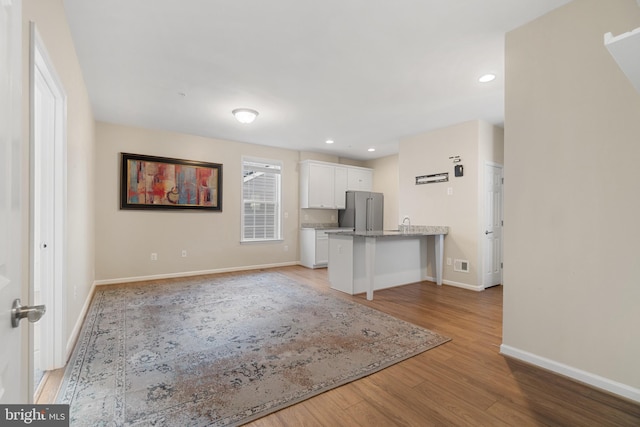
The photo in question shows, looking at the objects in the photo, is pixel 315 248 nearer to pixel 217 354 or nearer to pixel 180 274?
pixel 180 274

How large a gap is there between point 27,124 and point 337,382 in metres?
2.20

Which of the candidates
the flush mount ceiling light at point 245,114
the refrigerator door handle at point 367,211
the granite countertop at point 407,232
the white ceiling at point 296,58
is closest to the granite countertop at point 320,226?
the refrigerator door handle at point 367,211

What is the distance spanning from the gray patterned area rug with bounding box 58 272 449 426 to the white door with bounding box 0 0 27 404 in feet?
3.63

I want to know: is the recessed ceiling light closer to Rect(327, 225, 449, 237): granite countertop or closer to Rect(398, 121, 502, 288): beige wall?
Rect(398, 121, 502, 288): beige wall

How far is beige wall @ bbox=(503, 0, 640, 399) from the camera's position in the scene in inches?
71.9

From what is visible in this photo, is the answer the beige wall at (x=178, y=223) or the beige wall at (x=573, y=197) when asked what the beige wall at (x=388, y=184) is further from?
the beige wall at (x=573, y=197)

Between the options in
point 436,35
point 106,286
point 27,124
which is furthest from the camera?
point 106,286

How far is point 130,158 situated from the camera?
4.74m

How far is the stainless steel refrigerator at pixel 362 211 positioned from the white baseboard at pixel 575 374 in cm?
463

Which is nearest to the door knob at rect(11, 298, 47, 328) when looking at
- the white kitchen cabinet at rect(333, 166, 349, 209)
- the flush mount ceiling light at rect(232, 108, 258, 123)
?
the flush mount ceiling light at rect(232, 108, 258, 123)

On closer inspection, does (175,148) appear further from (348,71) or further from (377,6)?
(377,6)

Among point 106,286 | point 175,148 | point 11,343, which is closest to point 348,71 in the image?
point 11,343

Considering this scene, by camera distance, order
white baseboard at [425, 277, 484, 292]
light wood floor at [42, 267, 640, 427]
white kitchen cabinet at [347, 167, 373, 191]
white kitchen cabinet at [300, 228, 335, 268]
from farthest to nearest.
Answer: white kitchen cabinet at [347, 167, 373, 191] < white kitchen cabinet at [300, 228, 335, 268] < white baseboard at [425, 277, 484, 292] < light wood floor at [42, 267, 640, 427]

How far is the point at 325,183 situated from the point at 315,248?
1509 millimetres
